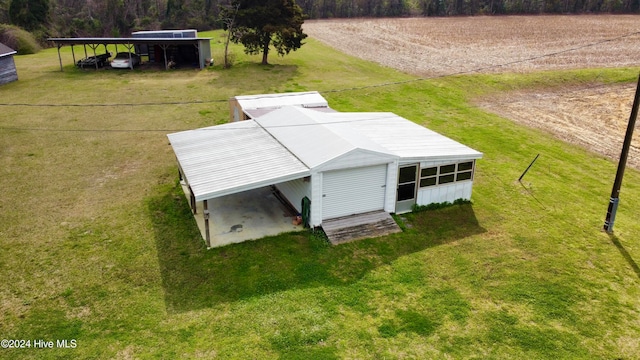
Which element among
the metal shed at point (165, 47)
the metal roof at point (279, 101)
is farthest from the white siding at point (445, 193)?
the metal shed at point (165, 47)

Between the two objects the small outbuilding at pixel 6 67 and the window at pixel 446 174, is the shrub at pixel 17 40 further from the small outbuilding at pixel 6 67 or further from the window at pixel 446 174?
the window at pixel 446 174

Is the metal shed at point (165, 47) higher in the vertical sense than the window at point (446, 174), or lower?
higher

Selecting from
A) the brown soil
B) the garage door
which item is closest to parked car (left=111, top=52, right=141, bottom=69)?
the brown soil

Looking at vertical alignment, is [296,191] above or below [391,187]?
below

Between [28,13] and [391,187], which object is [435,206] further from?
[28,13]

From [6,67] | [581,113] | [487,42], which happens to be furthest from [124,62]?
[581,113]

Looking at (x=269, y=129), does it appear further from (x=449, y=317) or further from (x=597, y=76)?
(x=597, y=76)
